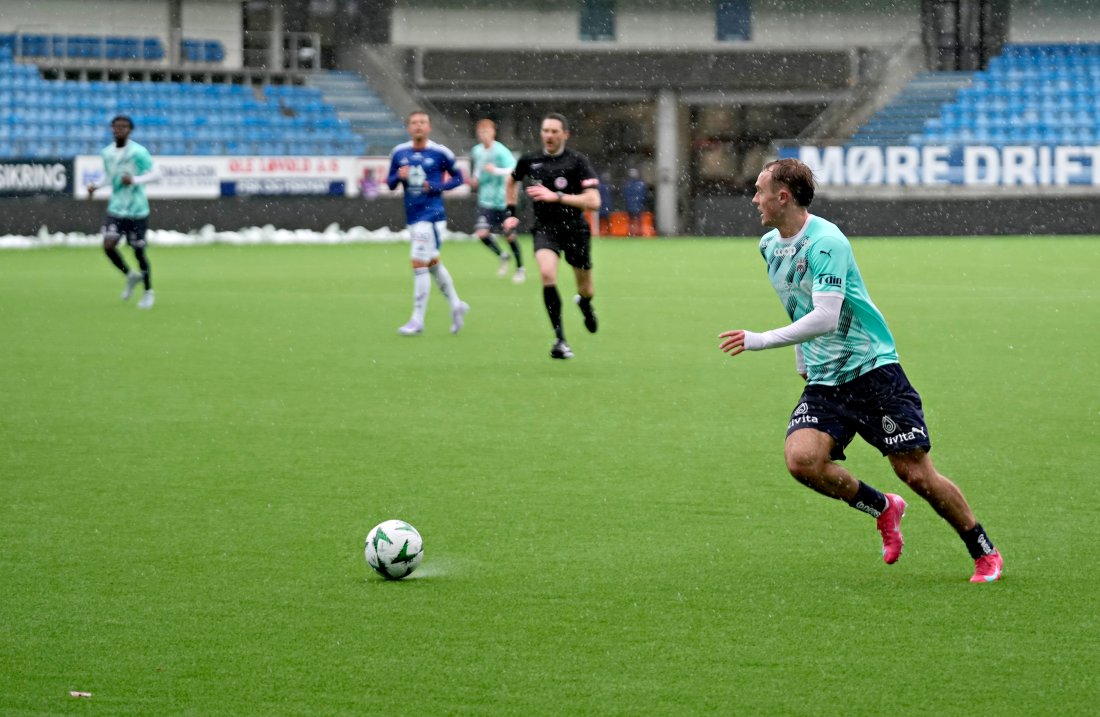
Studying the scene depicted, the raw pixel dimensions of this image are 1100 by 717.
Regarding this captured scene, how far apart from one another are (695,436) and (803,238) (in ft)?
13.0

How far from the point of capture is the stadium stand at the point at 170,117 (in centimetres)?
3753

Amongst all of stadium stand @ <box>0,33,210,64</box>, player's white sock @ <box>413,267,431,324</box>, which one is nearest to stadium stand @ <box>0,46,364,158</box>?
stadium stand @ <box>0,33,210,64</box>

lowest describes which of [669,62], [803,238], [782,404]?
[782,404]

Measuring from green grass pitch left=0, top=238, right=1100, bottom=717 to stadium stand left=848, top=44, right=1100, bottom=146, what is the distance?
1043 inches

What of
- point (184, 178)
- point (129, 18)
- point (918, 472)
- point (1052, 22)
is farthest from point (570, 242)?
point (1052, 22)

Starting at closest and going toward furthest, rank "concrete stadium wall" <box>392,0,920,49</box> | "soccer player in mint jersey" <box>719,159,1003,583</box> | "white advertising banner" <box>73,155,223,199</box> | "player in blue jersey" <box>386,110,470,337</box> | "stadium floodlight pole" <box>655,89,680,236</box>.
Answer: "soccer player in mint jersey" <box>719,159,1003,583</box>, "player in blue jersey" <box>386,110,470,337</box>, "white advertising banner" <box>73,155,223,199</box>, "stadium floodlight pole" <box>655,89,680,236</box>, "concrete stadium wall" <box>392,0,920,49</box>

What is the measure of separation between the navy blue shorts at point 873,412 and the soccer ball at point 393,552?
1.52 meters

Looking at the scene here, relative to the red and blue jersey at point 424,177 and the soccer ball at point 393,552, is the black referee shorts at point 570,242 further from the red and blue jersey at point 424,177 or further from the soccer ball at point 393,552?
the soccer ball at point 393,552

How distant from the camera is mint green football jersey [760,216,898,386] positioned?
6.07 metres

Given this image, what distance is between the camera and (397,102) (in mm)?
43281

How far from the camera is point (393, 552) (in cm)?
621

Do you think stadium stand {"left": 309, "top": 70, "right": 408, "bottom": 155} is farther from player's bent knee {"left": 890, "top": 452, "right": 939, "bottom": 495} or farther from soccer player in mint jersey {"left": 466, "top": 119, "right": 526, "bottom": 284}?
player's bent knee {"left": 890, "top": 452, "right": 939, "bottom": 495}

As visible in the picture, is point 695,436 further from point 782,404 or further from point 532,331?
point 532,331

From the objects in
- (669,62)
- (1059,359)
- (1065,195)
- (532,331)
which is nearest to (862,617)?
(1059,359)
